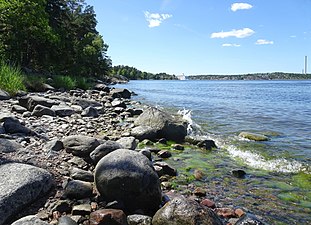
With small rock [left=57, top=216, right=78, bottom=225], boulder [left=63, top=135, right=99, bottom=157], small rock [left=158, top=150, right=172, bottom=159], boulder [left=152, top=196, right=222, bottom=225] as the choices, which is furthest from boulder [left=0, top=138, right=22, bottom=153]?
small rock [left=158, top=150, right=172, bottom=159]

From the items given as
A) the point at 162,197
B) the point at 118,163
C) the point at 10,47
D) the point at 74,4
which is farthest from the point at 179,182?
the point at 74,4

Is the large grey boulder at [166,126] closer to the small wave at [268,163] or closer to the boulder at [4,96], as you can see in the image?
the small wave at [268,163]

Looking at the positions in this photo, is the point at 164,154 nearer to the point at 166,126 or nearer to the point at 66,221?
the point at 166,126

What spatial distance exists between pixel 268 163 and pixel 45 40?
94.7ft

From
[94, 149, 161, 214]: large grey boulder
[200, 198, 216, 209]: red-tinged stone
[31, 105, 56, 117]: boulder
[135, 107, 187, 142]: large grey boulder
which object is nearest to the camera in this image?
[94, 149, 161, 214]: large grey boulder

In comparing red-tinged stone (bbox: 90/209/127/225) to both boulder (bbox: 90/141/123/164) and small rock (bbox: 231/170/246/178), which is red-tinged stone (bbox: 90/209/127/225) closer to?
boulder (bbox: 90/141/123/164)

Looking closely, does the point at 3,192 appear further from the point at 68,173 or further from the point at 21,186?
the point at 68,173

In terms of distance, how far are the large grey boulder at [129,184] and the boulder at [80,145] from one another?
1.73 meters

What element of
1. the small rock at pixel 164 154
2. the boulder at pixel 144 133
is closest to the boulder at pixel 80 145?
the small rock at pixel 164 154

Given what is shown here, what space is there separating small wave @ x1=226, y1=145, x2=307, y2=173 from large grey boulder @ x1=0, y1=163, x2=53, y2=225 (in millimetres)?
5830

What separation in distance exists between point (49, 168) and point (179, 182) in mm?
2875

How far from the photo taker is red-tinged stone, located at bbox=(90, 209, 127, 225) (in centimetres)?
398

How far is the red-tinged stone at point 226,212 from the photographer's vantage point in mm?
4808

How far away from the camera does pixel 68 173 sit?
17.9ft
